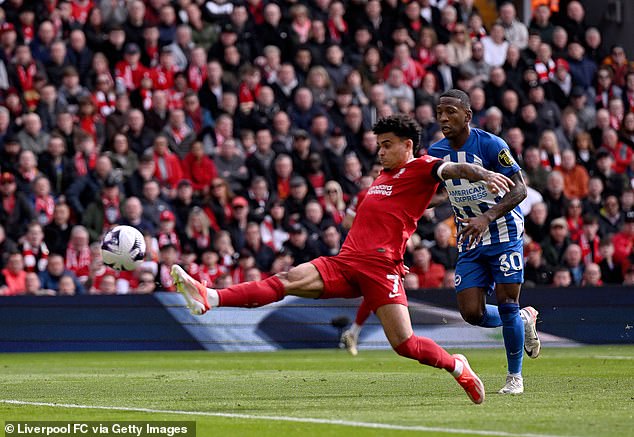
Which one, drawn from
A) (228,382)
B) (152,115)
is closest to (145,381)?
(228,382)

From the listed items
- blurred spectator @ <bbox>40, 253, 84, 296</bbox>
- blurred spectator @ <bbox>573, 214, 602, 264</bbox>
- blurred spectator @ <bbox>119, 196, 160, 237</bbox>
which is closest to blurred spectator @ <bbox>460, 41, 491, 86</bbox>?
blurred spectator @ <bbox>573, 214, 602, 264</bbox>

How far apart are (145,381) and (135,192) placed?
317 inches

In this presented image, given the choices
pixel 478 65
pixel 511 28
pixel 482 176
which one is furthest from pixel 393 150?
pixel 511 28

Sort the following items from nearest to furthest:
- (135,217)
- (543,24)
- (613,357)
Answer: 1. (613,357)
2. (135,217)
3. (543,24)

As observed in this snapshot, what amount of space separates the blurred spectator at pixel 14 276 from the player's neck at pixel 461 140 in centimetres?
955

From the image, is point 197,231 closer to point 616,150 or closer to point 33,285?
point 33,285

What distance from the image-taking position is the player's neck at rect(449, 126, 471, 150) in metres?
11.6

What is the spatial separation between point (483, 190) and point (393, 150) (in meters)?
1.61

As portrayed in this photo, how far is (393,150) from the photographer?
33.4 feet

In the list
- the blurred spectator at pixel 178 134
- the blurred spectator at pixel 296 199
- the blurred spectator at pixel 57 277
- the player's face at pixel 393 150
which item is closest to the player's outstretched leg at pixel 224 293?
the player's face at pixel 393 150

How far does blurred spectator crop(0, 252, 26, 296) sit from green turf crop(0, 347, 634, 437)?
1260 mm

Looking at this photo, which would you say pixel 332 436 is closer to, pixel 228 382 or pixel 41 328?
pixel 228 382

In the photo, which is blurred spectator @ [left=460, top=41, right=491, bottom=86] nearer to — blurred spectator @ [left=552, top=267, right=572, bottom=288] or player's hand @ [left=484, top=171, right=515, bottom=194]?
blurred spectator @ [left=552, top=267, right=572, bottom=288]

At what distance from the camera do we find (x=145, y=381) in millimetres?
13227
